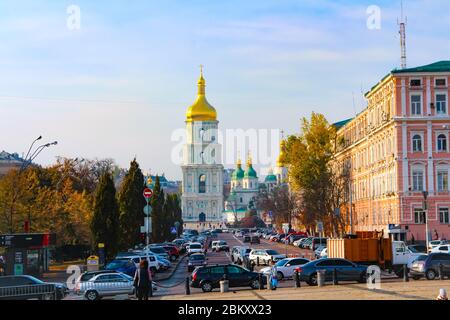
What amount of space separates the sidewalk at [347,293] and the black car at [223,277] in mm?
882

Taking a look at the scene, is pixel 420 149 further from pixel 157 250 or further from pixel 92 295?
pixel 92 295

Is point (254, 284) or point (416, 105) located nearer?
point (254, 284)

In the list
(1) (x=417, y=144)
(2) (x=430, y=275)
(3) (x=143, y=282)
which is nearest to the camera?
(3) (x=143, y=282)

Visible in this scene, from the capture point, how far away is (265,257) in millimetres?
60719

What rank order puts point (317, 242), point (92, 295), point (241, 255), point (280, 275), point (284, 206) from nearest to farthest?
point (92, 295), point (280, 275), point (241, 255), point (317, 242), point (284, 206)

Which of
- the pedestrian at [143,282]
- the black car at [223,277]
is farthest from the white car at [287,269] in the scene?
the pedestrian at [143,282]

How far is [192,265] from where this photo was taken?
58344 millimetres

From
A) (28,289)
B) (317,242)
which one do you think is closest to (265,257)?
(317,242)

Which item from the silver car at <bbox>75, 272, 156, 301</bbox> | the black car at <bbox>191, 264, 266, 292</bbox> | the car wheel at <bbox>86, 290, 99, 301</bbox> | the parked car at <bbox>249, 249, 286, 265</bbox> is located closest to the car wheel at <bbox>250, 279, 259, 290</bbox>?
the black car at <bbox>191, 264, 266, 292</bbox>

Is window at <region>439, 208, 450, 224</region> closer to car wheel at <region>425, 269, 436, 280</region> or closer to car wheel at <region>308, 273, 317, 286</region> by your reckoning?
car wheel at <region>425, 269, 436, 280</region>

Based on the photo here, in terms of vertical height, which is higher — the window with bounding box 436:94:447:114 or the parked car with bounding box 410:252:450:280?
the window with bounding box 436:94:447:114

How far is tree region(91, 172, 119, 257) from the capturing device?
2341 inches

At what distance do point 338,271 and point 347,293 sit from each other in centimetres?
668

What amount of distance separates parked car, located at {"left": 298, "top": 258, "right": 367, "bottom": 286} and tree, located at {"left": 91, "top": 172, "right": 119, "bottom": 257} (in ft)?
76.3
